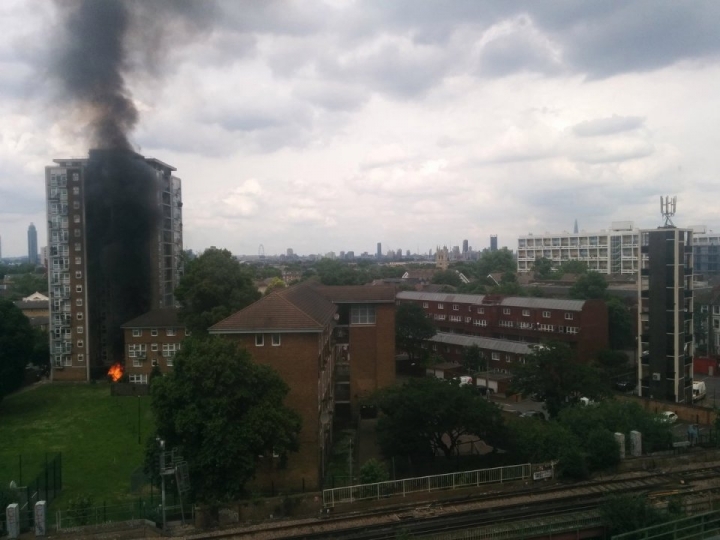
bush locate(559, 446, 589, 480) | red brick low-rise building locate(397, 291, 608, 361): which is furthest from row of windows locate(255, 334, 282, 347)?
red brick low-rise building locate(397, 291, 608, 361)

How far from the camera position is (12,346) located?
2973 centimetres

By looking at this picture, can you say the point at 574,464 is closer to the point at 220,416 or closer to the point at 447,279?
the point at 220,416

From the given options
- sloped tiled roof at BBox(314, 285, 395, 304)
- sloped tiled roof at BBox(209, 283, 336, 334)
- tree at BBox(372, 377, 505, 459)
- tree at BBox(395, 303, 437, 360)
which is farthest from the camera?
tree at BBox(395, 303, 437, 360)

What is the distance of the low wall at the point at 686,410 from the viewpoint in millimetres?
25000

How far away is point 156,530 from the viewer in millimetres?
13766

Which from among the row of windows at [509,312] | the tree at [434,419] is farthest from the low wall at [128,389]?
the row of windows at [509,312]

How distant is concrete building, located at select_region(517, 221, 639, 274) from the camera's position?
247 ft

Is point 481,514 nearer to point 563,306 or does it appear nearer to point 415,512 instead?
point 415,512

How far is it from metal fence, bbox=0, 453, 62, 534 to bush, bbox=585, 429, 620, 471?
14735mm

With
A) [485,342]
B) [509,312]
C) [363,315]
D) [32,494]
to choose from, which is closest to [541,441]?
Answer: [363,315]

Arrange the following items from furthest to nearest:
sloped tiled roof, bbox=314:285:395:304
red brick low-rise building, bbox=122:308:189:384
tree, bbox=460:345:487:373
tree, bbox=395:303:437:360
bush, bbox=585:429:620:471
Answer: tree, bbox=395:303:437:360
red brick low-rise building, bbox=122:308:189:384
tree, bbox=460:345:487:373
sloped tiled roof, bbox=314:285:395:304
bush, bbox=585:429:620:471

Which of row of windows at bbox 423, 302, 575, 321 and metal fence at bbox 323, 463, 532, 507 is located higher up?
row of windows at bbox 423, 302, 575, 321

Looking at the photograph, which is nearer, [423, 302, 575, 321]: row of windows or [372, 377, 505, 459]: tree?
[372, 377, 505, 459]: tree

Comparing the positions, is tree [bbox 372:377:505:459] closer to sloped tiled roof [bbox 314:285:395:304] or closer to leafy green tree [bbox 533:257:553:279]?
sloped tiled roof [bbox 314:285:395:304]
